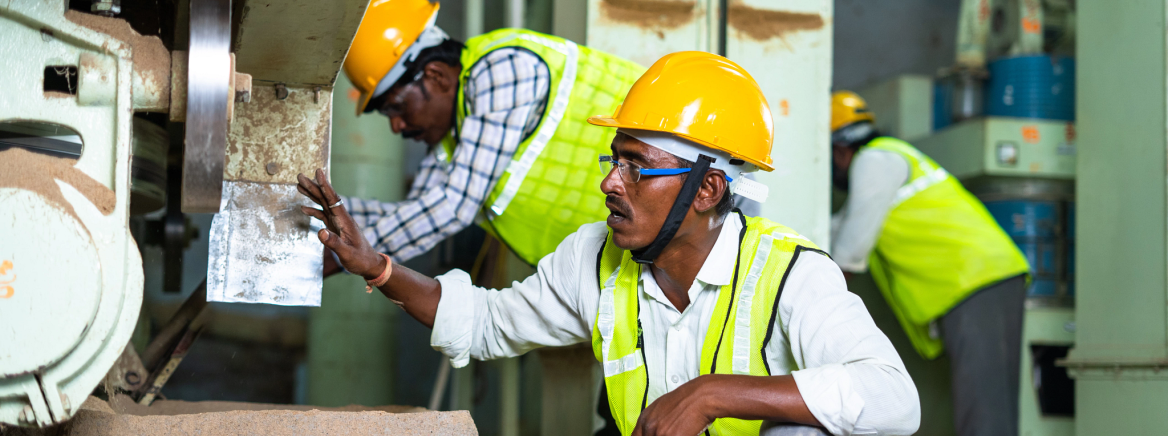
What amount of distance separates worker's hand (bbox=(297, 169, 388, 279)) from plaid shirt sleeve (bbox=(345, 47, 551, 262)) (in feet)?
1.47

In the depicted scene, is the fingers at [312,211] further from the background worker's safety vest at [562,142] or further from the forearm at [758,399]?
the background worker's safety vest at [562,142]

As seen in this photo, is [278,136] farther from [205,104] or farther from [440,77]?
[440,77]

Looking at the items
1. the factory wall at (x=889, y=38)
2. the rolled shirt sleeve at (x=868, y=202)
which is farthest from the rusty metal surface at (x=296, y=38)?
the factory wall at (x=889, y=38)

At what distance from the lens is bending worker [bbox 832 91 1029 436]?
11.2ft

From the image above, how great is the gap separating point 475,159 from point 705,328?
32.9 inches

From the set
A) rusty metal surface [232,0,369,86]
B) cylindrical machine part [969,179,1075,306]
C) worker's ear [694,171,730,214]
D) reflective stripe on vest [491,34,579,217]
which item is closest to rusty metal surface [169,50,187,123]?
rusty metal surface [232,0,369,86]

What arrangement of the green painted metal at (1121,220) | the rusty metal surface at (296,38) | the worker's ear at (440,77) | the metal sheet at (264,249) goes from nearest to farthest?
the rusty metal surface at (296,38)
the metal sheet at (264,249)
the worker's ear at (440,77)
the green painted metal at (1121,220)

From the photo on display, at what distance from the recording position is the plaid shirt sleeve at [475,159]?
86.0 inches

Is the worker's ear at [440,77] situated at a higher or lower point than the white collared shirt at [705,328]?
higher

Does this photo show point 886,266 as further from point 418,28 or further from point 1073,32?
point 418,28

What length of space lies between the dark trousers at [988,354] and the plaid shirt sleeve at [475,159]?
2.02m

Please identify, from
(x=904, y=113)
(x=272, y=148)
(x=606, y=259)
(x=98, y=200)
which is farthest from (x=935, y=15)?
(x=98, y=200)

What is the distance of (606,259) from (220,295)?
0.71 m

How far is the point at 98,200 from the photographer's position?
102 centimetres
